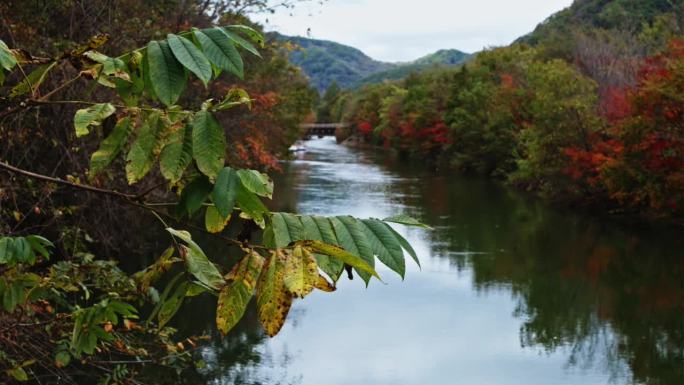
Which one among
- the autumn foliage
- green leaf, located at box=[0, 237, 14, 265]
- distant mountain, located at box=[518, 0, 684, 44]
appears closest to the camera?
green leaf, located at box=[0, 237, 14, 265]

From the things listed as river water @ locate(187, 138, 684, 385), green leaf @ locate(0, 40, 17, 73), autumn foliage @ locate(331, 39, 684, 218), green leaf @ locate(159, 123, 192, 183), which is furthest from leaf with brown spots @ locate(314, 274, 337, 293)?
autumn foliage @ locate(331, 39, 684, 218)

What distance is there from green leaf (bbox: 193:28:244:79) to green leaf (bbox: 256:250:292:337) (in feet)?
1.36

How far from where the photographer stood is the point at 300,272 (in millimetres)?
1557

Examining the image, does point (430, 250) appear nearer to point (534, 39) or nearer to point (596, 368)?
point (596, 368)

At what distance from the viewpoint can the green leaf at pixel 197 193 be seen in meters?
1.73

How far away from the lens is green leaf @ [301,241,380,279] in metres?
1.58

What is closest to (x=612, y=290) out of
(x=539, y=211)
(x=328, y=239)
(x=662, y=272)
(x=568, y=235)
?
(x=662, y=272)

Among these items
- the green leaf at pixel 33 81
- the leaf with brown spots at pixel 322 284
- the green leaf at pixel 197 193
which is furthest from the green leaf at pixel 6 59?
the leaf with brown spots at pixel 322 284

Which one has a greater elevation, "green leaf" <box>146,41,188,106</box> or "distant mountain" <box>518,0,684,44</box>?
"distant mountain" <box>518,0,684,44</box>

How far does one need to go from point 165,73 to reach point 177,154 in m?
0.18

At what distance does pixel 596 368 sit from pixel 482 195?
754 inches

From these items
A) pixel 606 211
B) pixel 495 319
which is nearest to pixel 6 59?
pixel 495 319

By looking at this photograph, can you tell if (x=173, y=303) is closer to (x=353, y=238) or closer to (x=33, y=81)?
(x=353, y=238)

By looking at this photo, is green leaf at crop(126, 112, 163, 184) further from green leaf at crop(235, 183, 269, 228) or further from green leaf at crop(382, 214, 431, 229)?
green leaf at crop(382, 214, 431, 229)
